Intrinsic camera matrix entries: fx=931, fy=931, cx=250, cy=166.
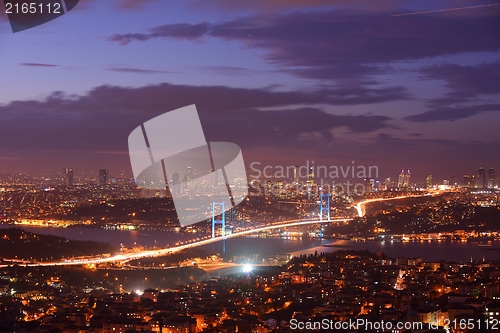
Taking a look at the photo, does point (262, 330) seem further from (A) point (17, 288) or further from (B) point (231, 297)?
(A) point (17, 288)

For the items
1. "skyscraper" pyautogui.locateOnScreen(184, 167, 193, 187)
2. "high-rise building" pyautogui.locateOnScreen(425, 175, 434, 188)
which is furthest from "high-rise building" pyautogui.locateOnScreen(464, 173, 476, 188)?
"skyscraper" pyautogui.locateOnScreen(184, 167, 193, 187)

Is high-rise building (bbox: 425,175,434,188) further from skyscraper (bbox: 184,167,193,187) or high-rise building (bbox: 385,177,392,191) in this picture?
skyscraper (bbox: 184,167,193,187)

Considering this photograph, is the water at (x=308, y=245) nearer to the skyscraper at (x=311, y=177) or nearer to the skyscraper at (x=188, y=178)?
the skyscraper at (x=188, y=178)

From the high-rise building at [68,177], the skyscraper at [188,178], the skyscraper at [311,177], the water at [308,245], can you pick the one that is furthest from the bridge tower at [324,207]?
the high-rise building at [68,177]

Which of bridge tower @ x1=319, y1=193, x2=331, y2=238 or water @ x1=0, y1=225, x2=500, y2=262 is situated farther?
bridge tower @ x1=319, y1=193, x2=331, y2=238

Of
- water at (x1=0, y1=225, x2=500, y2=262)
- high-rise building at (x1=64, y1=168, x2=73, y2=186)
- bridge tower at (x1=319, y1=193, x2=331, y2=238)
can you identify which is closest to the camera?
water at (x1=0, y1=225, x2=500, y2=262)

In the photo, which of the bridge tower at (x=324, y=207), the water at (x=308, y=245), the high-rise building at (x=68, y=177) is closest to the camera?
the water at (x=308, y=245)

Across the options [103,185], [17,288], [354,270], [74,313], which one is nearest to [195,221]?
[103,185]

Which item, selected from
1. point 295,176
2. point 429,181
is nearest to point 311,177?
point 295,176

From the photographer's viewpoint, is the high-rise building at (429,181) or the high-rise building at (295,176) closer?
the high-rise building at (295,176)
